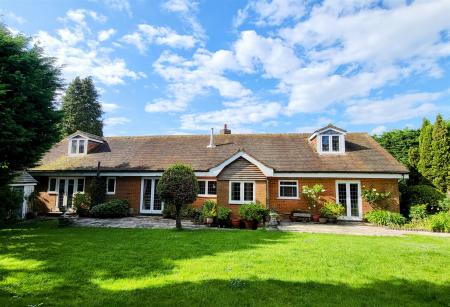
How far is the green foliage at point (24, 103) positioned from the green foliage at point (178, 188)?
6.52 m

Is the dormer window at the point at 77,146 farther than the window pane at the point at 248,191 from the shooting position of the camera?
Yes

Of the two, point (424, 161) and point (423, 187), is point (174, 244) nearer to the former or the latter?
point (423, 187)

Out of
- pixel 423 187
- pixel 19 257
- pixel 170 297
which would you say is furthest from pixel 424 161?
pixel 19 257

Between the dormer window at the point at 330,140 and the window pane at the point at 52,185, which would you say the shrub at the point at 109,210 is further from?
the dormer window at the point at 330,140

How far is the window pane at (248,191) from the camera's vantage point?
18359 millimetres

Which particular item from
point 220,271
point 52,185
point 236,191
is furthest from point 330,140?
point 52,185

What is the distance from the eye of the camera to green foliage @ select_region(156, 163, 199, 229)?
13438 mm

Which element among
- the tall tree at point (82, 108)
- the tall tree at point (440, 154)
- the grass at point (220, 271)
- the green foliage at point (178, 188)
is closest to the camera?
the grass at point (220, 271)

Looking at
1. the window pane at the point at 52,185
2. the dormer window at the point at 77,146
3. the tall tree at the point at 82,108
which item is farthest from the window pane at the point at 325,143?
the tall tree at the point at 82,108

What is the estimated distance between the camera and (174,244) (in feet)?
33.6

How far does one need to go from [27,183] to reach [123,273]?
1620 cm

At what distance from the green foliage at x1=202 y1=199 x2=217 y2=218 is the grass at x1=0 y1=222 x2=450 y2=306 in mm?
4439

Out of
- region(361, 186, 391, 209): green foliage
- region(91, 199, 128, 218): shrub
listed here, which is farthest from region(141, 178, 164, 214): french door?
region(361, 186, 391, 209): green foliage

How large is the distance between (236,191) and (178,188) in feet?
19.5
